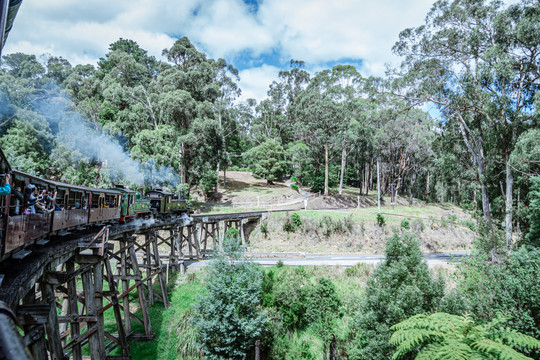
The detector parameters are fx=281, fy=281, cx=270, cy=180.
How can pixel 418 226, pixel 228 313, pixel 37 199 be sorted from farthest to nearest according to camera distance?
pixel 418 226 → pixel 228 313 → pixel 37 199

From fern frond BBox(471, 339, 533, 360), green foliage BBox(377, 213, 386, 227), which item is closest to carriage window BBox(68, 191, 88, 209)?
fern frond BBox(471, 339, 533, 360)

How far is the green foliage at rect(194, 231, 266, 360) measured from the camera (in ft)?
38.8

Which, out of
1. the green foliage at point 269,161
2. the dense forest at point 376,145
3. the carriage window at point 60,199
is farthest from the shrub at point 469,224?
the green foliage at point 269,161

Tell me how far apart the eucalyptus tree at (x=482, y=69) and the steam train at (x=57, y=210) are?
2033 centimetres

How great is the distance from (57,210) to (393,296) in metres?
12.1

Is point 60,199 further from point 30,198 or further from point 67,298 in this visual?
point 67,298

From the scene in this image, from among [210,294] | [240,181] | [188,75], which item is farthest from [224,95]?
[210,294]

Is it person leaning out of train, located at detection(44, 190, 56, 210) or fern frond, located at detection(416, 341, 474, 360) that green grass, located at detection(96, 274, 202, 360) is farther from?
fern frond, located at detection(416, 341, 474, 360)

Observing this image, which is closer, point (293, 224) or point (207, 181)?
point (293, 224)

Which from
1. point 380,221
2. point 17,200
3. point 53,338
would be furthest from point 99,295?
point 380,221

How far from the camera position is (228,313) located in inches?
468

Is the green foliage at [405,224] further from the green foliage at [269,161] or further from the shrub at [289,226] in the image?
the green foliage at [269,161]

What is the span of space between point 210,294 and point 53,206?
6.98 metres

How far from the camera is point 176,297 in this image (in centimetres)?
1698
